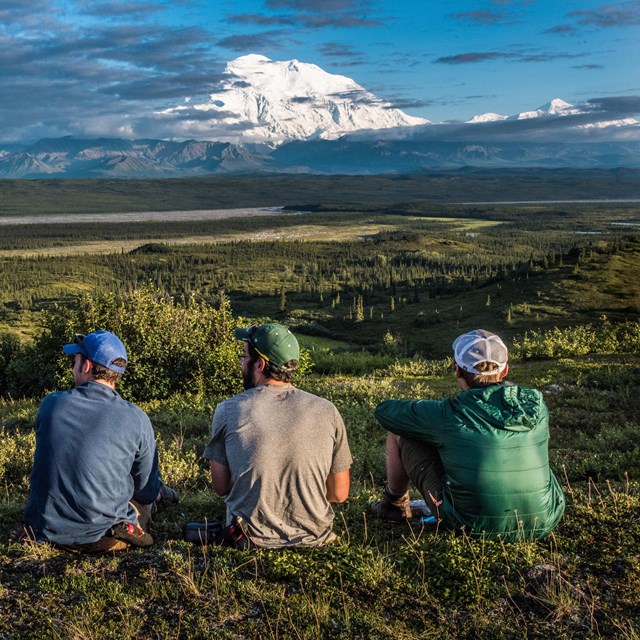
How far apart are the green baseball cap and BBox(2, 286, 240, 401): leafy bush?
21.4 m

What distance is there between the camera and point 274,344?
648 centimetres

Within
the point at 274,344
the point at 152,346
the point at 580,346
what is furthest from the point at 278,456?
the point at 580,346

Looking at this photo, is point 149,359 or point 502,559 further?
point 149,359

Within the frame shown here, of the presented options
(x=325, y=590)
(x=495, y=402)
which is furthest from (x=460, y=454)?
(x=325, y=590)

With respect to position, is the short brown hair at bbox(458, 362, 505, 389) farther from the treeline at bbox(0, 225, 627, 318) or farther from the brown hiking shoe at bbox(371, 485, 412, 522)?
the treeline at bbox(0, 225, 627, 318)

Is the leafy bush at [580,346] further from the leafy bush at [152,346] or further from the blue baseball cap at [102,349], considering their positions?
the blue baseball cap at [102,349]

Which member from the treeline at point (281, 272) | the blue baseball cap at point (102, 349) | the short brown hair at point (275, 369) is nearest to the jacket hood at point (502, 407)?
the short brown hair at point (275, 369)

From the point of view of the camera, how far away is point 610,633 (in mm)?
5270

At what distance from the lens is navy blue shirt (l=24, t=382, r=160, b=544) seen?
6.64 meters

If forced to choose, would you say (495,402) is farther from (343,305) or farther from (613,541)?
(343,305)

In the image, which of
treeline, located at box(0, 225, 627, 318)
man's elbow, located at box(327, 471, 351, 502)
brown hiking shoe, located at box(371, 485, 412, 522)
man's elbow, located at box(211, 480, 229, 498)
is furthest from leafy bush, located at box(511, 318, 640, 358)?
treeline, located at box(0, 225, 627, 318)

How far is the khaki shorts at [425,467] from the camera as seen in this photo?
22.7 feet

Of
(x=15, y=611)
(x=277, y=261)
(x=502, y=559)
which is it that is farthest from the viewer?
(x=277, y=261)

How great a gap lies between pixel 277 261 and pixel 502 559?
18041 cm
